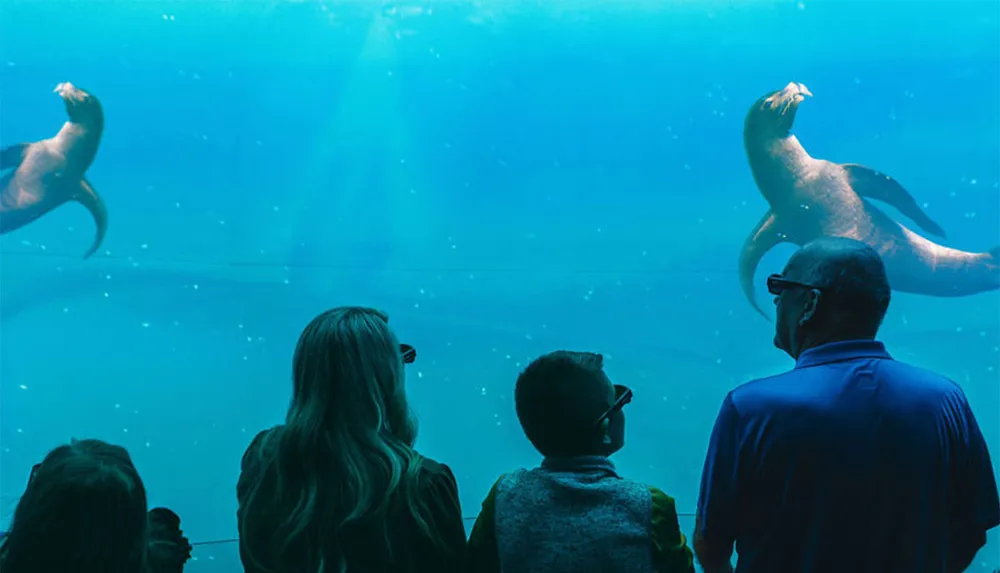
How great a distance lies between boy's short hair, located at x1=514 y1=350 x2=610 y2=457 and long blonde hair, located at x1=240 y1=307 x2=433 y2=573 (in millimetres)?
251

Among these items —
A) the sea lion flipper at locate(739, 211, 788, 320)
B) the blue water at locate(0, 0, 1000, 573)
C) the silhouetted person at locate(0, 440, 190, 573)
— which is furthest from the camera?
the blue water at locate(0, 0, 1000, 573)

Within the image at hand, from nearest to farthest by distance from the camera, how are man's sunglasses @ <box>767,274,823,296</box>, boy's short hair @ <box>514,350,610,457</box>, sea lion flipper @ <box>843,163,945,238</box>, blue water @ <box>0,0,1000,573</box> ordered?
boy's short hair @ <box>514,350,610,457</box> → man's sunglasses @ <box>767,274,823,296</box> → sea lion flipper @ <box>843,163,945,238</box> → blue water @ <box>0,0,1000,573</box>

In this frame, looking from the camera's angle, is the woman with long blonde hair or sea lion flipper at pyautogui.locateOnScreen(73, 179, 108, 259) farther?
sea lion flipper at pyautogui.locateOnScreen(73, 179, 108, 259)

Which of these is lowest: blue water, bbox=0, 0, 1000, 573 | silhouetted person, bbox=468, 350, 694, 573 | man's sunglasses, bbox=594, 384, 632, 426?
silhouetted person, bbox=468, 350, 694, 573

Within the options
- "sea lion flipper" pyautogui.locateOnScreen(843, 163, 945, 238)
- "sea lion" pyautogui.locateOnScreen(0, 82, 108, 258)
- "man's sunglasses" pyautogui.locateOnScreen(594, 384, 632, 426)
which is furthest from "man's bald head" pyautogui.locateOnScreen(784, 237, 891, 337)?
"sea lion" pyautogui.locateOnScreen(0, 82, 108, 258)

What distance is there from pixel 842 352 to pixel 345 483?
93 centimetres

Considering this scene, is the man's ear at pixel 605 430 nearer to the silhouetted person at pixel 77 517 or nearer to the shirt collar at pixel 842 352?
the shirt collar at pixel 842 352

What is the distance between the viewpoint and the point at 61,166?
9594mm

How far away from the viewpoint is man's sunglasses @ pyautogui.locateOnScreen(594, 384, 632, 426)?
56.9 inches

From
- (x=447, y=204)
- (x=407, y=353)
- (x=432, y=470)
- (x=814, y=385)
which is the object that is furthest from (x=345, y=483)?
(x=447, y=204)

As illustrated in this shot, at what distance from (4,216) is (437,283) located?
94.9 feet

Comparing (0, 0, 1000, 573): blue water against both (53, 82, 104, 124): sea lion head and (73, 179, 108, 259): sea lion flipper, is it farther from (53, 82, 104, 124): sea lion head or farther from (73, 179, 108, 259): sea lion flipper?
(73, 179, 108, 259): sea lion flipper

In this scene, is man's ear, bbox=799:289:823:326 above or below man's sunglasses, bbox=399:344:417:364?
below

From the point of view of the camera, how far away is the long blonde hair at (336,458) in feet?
4.89
